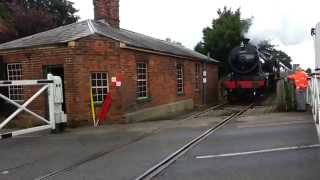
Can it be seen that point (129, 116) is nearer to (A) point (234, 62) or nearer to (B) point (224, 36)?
(A) point (234, 62)

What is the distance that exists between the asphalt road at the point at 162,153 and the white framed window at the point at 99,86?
3.02 m

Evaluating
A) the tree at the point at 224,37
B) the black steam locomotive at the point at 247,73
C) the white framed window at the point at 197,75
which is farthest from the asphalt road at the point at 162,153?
the tree at the point at 224,37

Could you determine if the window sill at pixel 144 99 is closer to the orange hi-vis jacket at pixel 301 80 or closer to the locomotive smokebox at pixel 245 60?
the orange hi-vis jacket at pixel 301 80

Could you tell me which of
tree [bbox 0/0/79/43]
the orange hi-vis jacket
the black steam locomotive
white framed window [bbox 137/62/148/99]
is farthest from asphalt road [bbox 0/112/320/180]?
tree [bbox 0/0/79/43]

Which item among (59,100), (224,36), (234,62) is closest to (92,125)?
(59,100)

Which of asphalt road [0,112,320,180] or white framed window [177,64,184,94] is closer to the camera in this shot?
asphalt road [0,112,320,180]

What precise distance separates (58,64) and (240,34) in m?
23.8

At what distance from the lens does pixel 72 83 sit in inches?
755

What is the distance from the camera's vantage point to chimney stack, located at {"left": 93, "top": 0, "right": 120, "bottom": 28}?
79.3 ft

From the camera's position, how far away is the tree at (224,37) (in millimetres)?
41219

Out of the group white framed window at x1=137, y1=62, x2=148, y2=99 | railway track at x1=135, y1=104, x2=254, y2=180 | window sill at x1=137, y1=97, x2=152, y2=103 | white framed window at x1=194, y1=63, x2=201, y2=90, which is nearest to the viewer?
railway track at x1=135, y1=104, x2=254, y2=180

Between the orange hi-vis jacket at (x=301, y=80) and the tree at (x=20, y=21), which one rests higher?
the tree at (x=20, y=21)

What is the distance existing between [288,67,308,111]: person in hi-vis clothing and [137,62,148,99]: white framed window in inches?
235

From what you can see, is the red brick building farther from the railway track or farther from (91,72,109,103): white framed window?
the railway track
